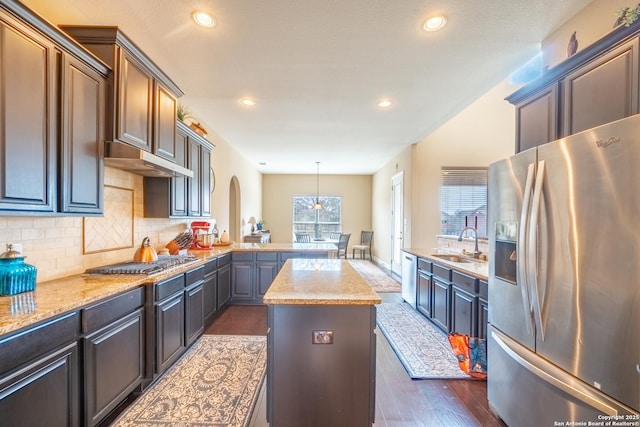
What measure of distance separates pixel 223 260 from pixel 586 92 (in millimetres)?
3909

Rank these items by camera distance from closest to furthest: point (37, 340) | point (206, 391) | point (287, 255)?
point (37, 340), point (206, 391), point (287, 255)

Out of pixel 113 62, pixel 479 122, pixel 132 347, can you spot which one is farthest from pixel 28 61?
pixel 479 122

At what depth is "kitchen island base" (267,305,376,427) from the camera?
1626 millimetres

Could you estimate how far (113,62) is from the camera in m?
2.04

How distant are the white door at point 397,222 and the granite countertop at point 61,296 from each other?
498 centimetres

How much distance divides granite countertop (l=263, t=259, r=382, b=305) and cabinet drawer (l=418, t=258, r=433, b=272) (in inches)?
62.2

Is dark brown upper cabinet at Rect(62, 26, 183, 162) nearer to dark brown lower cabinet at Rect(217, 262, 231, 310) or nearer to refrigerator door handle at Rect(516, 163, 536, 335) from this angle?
dark brown lower cabinet at Rect(217, 262, 231, 310)

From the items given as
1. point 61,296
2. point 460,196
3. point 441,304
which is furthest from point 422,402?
point 460,196

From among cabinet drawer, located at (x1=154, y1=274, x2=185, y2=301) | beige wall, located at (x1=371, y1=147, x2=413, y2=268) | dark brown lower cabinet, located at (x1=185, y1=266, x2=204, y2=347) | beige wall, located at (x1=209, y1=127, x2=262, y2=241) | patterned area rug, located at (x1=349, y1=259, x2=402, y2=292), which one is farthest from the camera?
beige wall, located at (x1=371, y1=147, x2=413, y2=268)

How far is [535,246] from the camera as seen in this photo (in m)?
1.54

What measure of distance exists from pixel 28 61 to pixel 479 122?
20.7 feet

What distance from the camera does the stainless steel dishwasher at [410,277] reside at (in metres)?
4.07

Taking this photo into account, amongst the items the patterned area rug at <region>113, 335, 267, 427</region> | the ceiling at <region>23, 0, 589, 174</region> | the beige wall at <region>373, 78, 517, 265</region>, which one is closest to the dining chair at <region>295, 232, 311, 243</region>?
the beige wall at <region>373, 78, 517, 265</region>

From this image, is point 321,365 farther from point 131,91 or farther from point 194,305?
point 131,91
